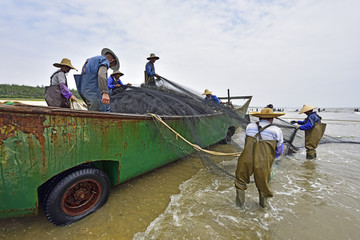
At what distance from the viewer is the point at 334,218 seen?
2471 mm

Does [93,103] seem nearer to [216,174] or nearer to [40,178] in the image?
[40,178]

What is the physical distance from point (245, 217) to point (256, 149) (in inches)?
42.5

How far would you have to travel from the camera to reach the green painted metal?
1634 mm

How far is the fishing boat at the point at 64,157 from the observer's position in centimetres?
165

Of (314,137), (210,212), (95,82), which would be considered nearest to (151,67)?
(95,82)

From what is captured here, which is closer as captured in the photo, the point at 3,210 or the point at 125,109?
the point at 3,210

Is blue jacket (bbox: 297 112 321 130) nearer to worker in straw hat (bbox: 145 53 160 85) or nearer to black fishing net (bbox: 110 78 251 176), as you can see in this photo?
black fishing net (bbox: 110 78 251 176)

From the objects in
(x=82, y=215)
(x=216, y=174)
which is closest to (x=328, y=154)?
(x=216, y=174)

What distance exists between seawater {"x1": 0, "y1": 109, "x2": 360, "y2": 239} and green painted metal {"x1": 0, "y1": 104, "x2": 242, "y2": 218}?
49 cm

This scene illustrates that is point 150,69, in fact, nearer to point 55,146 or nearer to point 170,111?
point 170,111

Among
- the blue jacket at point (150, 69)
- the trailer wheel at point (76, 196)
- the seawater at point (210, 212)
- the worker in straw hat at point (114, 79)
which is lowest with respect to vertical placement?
the seawater at point (210, 212)

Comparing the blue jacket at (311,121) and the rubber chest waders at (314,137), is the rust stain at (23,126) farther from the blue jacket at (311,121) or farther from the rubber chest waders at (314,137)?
the rubber chest waders at (314,137)

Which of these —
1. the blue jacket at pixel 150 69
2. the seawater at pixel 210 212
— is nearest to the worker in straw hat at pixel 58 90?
the seawater at pixel 210 212

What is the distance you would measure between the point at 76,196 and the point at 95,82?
6.97 feet
